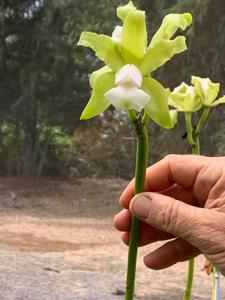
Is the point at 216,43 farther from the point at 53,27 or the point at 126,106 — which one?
the point at 126,106

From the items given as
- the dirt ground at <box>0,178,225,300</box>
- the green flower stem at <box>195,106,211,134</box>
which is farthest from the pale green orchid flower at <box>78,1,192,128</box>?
the dirt ground at <box>0,178,225,300</box>

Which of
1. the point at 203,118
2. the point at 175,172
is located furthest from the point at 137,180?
the point at 203,118

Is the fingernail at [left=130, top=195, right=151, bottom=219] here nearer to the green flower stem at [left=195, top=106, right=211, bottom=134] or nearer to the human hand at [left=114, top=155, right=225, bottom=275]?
the human hand at [left=114, top=155, right=225, bottom=275]

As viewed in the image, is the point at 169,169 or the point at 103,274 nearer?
the point at 169,169

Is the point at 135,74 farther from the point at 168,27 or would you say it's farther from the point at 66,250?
the point at 66,250

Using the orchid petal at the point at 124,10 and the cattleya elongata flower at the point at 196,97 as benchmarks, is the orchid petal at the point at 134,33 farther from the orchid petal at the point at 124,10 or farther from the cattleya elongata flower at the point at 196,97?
the cattleya elongata flower at the point at 196,97

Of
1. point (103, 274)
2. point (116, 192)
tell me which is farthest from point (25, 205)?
point (103, 274)
